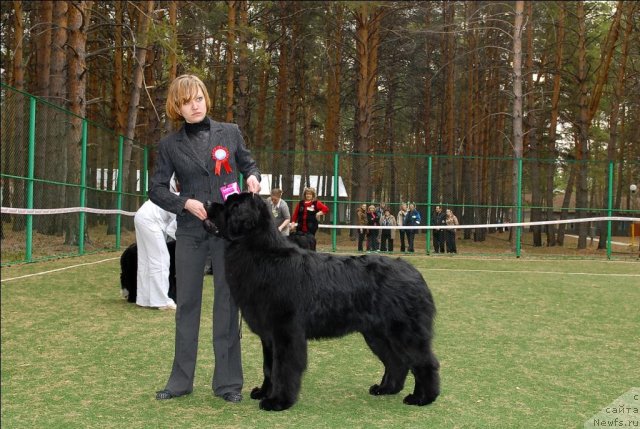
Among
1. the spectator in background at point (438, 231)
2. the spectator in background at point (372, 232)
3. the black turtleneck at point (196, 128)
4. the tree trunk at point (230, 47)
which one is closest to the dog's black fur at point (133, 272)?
the black turtleneck at point (196, 128)

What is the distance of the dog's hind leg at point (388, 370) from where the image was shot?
457 cm

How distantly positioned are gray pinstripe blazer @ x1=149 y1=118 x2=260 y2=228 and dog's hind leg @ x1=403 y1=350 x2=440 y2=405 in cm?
173

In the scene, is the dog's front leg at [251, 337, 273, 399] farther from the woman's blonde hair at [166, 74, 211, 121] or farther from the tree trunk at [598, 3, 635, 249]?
the tree trunk at [598, 3, 635, 249]

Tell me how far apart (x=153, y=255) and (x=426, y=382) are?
4.68 m

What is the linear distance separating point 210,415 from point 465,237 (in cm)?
2169

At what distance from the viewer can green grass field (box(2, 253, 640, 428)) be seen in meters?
4.12

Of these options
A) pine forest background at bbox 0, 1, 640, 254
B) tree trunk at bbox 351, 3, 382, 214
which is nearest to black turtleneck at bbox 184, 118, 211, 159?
pine forest background at bbox 0, 1, 640, 254

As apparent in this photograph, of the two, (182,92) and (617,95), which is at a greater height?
(617,95)

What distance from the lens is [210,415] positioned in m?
4.13

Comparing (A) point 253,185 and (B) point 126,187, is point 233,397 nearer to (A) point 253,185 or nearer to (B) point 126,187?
(A) point 253,185

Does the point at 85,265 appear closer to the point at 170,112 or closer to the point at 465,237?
the point at 170,112

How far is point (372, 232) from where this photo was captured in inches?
805

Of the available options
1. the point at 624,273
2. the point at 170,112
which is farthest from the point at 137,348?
the point at 624,273

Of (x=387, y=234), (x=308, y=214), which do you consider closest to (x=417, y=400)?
(x=308, y=214)
